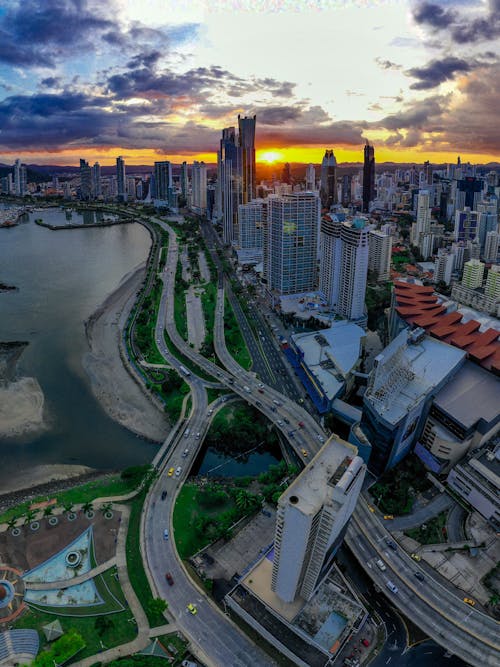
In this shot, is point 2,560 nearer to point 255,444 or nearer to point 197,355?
point 255,444

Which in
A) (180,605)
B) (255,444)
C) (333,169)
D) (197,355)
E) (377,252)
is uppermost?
(333,169)

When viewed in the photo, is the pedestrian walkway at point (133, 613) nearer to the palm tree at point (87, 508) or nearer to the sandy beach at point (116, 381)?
the palm tree at point (87, 508)

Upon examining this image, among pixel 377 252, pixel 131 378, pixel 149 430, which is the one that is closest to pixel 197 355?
pixel 131 378

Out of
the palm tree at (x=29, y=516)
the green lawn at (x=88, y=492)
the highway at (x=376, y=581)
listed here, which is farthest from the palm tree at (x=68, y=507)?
the highway at (x=376, y=581)

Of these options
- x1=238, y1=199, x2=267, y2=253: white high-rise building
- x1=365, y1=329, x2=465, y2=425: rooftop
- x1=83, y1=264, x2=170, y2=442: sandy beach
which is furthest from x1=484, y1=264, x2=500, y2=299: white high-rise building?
x1=83, y1=264, x2=170, y2=442: sandy beach

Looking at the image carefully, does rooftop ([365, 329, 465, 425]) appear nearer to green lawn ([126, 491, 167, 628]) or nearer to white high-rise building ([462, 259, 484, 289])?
green lawn ([126, 491, 167, 628])

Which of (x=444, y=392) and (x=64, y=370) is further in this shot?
(x=64, y=370)

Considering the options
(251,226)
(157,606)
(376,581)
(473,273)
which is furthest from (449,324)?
(251,226)
